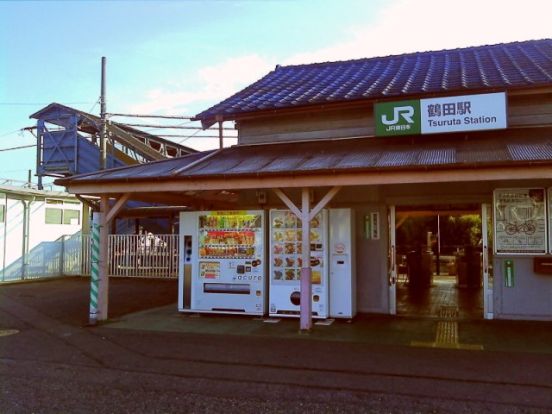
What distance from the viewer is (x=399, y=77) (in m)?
12.3

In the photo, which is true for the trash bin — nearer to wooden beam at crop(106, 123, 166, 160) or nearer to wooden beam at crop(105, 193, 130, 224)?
wooden beam at crop(105, 193, 130, 224)

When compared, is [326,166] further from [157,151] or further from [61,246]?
[157,151]

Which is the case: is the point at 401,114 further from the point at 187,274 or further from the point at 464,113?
the point at 187,274

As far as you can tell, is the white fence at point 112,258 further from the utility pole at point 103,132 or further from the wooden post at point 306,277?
the wooden post at point 306,277

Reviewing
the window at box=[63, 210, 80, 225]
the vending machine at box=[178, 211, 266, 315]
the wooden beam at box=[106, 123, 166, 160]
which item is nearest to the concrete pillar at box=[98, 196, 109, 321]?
the vending machine at box=[178, 211, 266, 315]

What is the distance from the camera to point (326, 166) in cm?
856

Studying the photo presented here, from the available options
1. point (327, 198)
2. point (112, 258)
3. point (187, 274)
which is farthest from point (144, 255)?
point (327, 198)

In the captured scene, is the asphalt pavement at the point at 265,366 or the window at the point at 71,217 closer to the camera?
the asphalt pavement at the point at 265,366

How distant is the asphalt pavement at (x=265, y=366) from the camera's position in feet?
17.6

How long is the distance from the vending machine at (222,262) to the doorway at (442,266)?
2869mm

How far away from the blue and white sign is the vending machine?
12.6 ft

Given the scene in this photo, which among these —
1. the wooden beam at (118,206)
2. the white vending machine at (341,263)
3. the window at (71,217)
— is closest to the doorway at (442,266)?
the white vending machine at (341,263)

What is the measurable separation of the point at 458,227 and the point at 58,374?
20305mm

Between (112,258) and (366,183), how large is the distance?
1411cm
